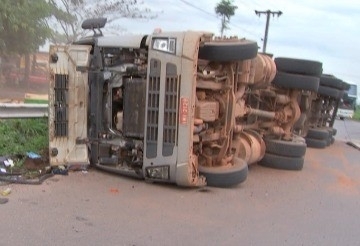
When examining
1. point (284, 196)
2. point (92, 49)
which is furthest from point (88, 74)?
point (284, 196)

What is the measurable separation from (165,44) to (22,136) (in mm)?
2654

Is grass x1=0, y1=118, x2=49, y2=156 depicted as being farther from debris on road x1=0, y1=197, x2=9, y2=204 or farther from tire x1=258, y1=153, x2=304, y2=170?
tire x1=258, y1=153, x2=304, y2=170

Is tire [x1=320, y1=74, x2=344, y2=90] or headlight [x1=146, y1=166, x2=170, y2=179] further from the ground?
tire [x1=320, y1=74, x2=344, y2=90]

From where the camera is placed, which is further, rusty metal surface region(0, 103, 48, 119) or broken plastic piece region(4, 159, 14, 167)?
rusty metal surface region(0, 103, 48, 119)

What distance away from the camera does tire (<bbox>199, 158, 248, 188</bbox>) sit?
18.0 feet

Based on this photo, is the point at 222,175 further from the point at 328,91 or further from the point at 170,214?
the point at 328,91

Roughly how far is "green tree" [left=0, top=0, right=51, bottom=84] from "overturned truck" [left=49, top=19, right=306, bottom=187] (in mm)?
16230

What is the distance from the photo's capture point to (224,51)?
5348mm

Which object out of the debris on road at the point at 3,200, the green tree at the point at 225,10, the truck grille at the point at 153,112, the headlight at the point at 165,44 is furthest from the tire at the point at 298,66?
the green tree at the point at 225,10

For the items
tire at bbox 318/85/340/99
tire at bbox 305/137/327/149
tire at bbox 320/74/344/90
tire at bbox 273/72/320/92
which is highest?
tire at bbox 273/72/320/92

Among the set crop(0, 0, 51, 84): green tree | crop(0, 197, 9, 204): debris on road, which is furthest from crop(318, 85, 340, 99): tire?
crop(0, 0, 51, 84): green tree

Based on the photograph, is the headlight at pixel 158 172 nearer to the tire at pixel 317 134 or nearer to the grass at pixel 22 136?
the grass at pixel 22 136

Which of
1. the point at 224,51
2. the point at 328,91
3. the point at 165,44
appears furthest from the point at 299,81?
the point at 328,91

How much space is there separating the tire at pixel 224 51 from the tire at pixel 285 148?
2.48m
